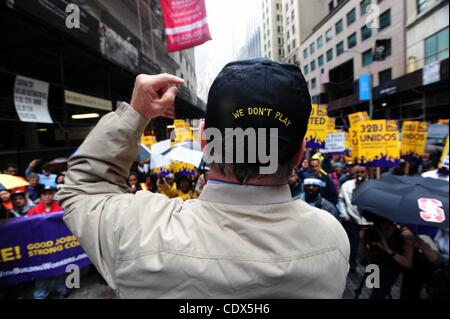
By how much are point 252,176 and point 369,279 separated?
0.95 m

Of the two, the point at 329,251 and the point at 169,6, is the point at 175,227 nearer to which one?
the point at 329,251

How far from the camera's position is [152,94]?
2.86 ft

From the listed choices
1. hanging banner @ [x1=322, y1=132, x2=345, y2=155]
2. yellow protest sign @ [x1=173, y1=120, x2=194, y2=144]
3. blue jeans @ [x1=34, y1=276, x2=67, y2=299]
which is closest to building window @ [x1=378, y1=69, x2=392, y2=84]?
hanging banner @ [x1=322, y1=132, x2=345, y2=155]

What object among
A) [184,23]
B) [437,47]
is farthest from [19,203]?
[437,47]

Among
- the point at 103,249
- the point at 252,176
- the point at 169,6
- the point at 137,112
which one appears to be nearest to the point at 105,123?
the point at 137,112

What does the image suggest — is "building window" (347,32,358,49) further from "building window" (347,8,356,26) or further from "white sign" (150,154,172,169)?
"white sign" (150,154,172,169)

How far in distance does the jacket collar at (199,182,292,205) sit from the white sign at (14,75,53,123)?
5754mm

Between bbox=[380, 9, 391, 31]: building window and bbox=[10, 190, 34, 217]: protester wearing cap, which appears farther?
bbox=[10, 190, 34, 217]: protester wearing cap

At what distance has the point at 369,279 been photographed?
1.34 m

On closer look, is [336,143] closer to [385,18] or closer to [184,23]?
[385,18]

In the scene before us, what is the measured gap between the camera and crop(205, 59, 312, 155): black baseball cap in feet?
2.52

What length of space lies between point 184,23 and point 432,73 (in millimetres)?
16979

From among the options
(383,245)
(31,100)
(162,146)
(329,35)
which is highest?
(31,100)
